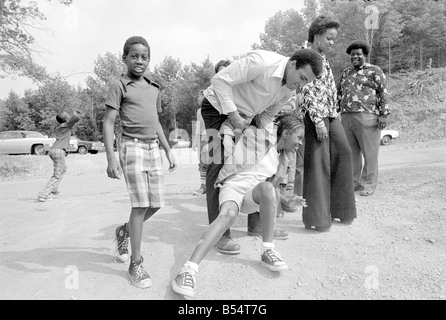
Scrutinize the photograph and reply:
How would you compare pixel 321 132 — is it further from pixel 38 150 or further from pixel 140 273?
pixel 38 150

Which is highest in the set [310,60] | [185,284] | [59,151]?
→ [310,60]

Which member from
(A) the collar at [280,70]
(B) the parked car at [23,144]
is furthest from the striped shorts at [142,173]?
(B) the parked car at [23,144]

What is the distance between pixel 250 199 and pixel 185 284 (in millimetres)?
796

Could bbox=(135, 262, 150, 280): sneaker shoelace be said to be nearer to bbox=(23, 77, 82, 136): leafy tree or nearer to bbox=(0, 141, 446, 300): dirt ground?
bbox=(0, 141, 446, 300): dirt ground

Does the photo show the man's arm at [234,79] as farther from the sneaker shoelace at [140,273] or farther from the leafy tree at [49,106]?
the leafy tree at [49,106]

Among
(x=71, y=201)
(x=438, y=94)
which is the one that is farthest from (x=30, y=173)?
(x=438, y=94)

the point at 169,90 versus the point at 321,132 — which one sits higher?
the point at 169,90

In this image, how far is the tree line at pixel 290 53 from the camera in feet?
96.7

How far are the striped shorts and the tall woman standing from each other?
5.29 ft

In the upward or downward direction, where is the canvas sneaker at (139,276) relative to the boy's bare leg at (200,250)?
downward

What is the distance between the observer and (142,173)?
2773 mm

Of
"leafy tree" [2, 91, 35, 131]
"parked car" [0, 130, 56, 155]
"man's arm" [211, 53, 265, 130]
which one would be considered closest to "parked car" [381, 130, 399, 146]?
"man's arm" [211, 53, 265, 130]

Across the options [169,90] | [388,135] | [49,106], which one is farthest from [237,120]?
[49,106]
